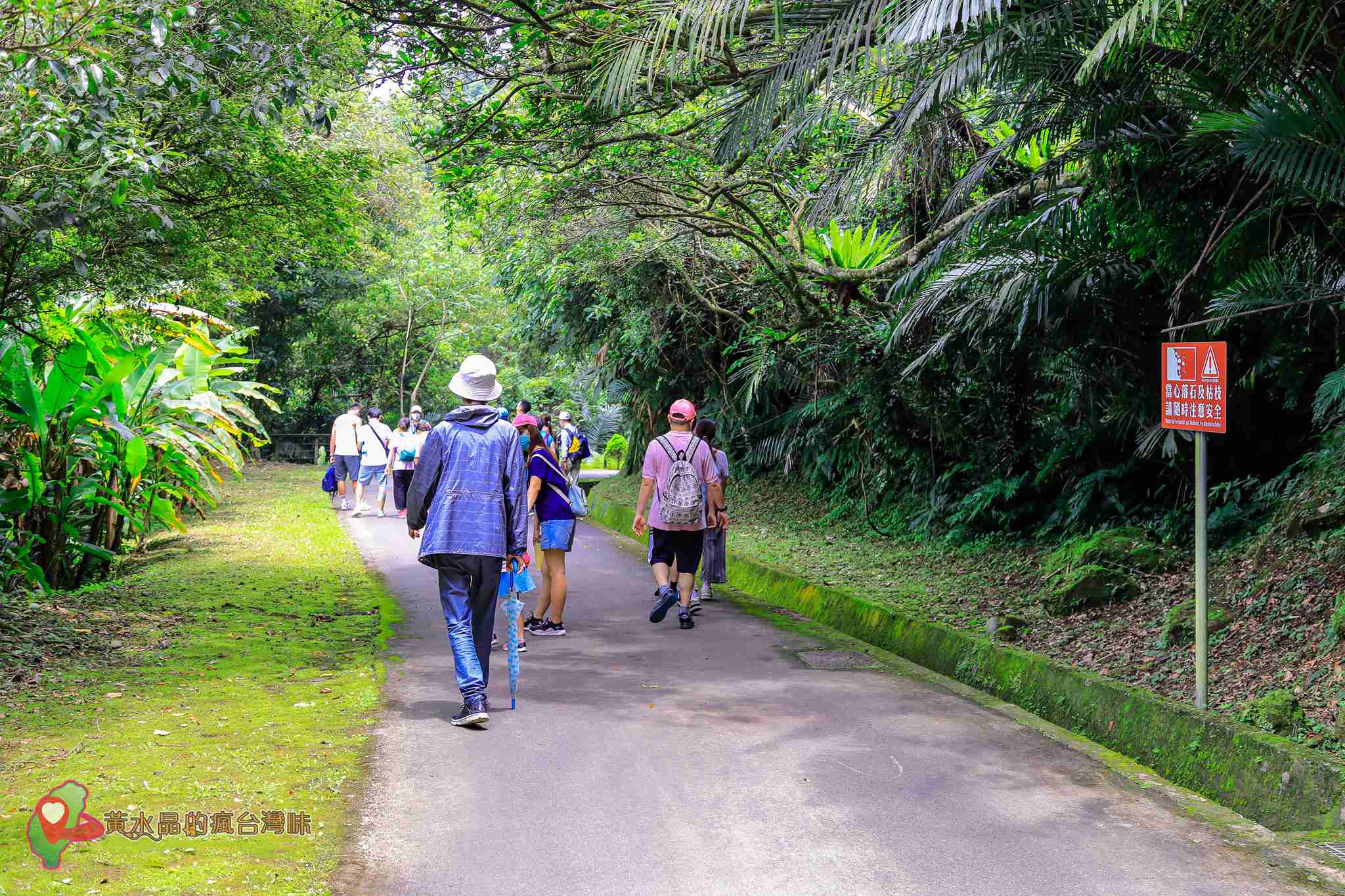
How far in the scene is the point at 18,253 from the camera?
8.24m

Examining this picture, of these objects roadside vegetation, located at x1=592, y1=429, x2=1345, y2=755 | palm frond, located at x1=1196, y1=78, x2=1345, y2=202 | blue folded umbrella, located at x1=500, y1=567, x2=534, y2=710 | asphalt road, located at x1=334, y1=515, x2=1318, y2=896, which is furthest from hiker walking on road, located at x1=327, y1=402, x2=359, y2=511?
palm frond, located at x1=1196, y1=78, x2=1345, y2=202

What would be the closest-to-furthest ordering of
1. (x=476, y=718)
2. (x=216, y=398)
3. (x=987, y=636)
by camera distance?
(x=476, y=718) < (x=987, y=636) < (x=216, y=398)

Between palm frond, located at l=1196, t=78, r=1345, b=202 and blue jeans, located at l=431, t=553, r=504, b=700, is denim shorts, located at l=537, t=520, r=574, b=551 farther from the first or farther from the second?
palm frond, located at l=1196, t=78, r=1345, b=202

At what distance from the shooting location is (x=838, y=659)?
8.83 metres

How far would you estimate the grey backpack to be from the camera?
9.80 meters

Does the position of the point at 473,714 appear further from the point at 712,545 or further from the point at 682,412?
the point at 712,545

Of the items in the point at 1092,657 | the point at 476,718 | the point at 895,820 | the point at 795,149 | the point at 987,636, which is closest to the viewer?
the point at 895,820

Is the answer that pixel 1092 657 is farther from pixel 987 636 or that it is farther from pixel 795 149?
pixel 795 149

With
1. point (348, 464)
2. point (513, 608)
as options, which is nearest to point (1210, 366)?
point (513, 608)

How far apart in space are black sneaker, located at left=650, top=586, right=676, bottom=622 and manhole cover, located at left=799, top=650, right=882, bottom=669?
135 centimetres

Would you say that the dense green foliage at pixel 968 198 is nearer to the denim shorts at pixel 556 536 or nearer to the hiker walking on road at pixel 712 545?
the hiker walking on road at pixel 712 545

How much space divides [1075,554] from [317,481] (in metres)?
21.2

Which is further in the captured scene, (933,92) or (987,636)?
(987,636)

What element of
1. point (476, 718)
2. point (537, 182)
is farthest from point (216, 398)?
point (476, 718)
